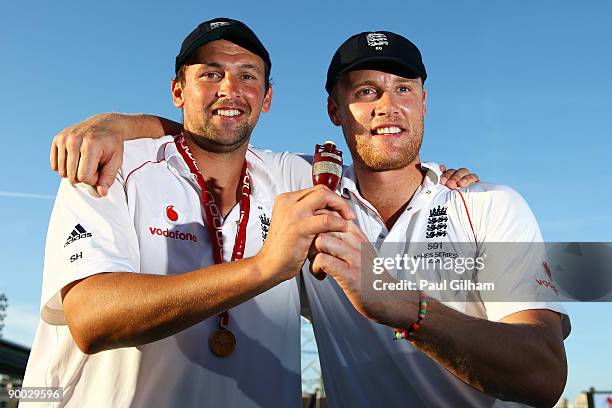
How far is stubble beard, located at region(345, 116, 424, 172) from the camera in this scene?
4449 mm

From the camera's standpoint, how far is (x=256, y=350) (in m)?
3.83

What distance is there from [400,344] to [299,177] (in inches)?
53.9

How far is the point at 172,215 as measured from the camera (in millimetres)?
3887

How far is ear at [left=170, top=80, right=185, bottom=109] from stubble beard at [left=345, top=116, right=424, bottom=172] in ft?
4.10

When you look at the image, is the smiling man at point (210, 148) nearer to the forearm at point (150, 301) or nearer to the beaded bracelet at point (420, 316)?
the forearm at point (150, 301)

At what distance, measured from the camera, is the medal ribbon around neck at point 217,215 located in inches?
153

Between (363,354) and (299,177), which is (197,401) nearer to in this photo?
(363,354)

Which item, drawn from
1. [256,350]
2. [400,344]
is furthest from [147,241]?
[400,344]

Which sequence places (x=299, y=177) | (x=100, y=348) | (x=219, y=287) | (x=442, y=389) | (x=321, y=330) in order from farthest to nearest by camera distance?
(x=299, y=177)
(x=321, y=330)
(x=442, y=389)
(x=100, y=348)
(x=219, y=287)

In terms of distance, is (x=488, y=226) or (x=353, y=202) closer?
(x=488, y=226)

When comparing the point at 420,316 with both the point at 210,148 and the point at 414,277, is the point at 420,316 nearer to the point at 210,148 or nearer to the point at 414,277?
the point at 414,277

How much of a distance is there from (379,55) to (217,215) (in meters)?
1.59

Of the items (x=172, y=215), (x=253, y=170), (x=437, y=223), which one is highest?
(x=253, y=170)

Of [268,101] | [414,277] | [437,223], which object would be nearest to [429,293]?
[414,277]
